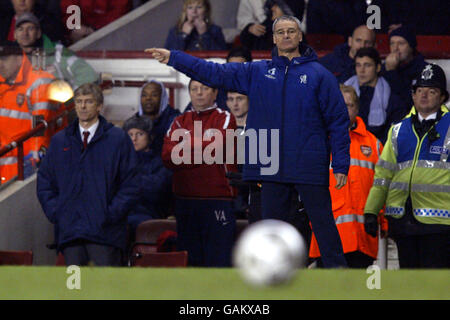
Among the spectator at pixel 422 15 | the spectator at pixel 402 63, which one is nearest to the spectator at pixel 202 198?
the spectator at pixel 402 63

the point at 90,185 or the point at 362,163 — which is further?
the point at 362,163

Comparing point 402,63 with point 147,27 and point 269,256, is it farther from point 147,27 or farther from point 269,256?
point 269,256

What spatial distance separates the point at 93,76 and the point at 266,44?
87.3 inches

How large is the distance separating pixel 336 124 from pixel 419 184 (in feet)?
3.38

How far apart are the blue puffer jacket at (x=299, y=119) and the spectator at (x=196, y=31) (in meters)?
4.49

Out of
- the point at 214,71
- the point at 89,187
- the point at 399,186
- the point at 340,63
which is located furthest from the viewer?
the point at 340,63

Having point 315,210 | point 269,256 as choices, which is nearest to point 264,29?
point 315,210

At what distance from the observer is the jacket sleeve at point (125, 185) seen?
739 centimetres

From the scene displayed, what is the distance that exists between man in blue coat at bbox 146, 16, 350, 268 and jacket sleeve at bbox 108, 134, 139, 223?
4.21 ft

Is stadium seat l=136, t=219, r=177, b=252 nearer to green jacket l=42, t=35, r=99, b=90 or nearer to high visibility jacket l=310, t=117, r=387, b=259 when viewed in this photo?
high visibility jacket l=310, t=117, r=387, b=259

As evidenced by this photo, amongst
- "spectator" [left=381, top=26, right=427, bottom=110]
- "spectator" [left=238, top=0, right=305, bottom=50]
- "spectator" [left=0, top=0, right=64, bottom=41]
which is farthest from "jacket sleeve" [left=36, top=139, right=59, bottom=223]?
"spectator" [left=0, top=0, right=64, bottom=41]

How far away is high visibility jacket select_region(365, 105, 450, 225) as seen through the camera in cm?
708

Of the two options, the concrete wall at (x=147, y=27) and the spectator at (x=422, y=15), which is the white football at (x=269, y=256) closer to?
the spectator at (x=422, y=15)

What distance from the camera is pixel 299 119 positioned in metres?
6.41
